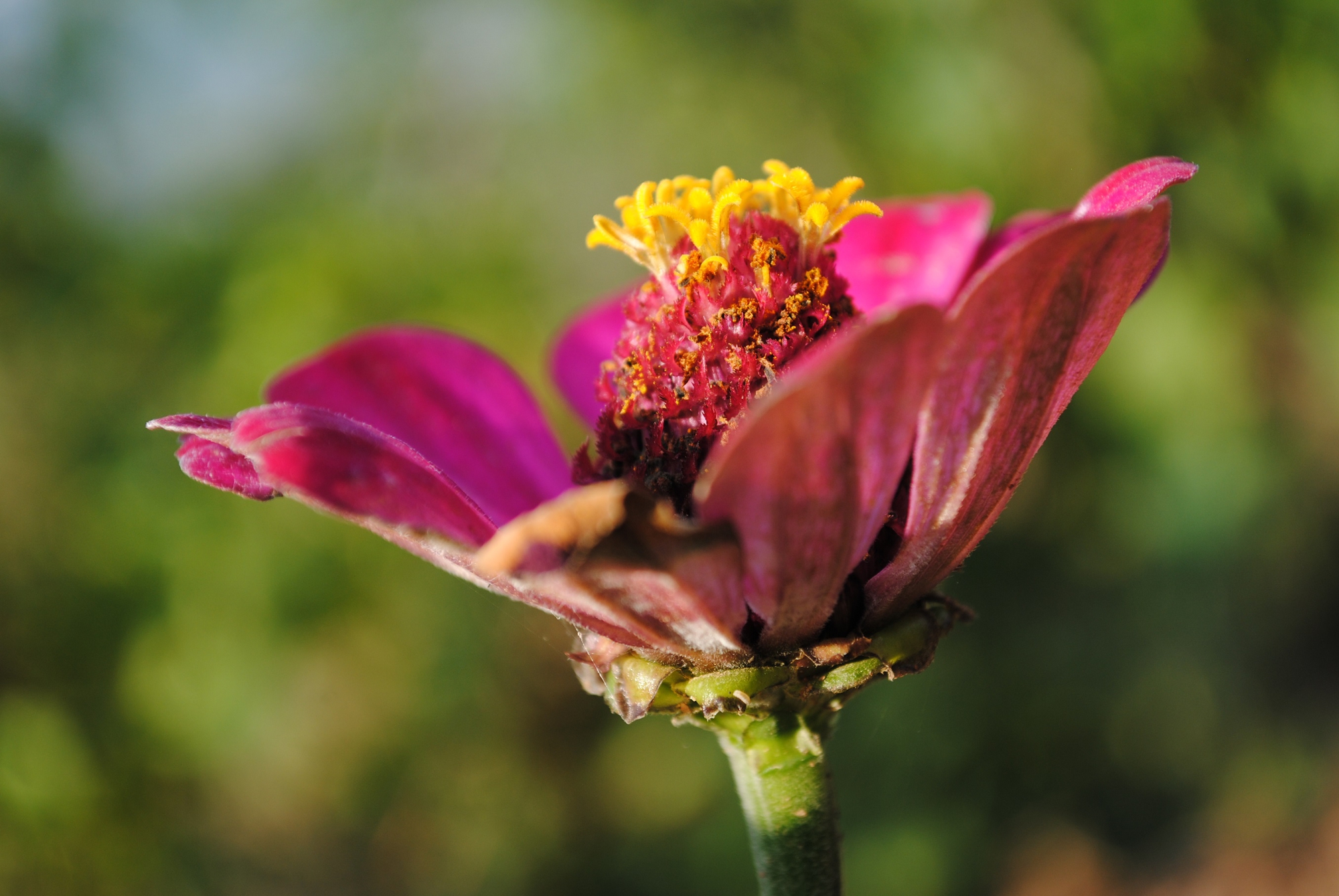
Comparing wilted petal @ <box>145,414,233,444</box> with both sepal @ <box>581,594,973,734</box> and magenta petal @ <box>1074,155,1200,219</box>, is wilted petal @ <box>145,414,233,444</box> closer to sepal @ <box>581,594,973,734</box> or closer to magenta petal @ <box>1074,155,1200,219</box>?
sepal @ <box>581,594,973,734</box>

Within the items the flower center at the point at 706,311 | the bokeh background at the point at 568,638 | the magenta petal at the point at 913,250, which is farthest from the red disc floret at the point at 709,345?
the bokeh background at the point at 568,638

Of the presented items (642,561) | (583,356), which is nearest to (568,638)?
(583,356)

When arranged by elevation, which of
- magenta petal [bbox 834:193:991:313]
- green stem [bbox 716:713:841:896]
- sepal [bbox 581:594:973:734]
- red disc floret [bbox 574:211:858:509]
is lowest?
green stem [bbox 716:713:841:896]

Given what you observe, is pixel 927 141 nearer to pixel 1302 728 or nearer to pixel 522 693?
pixel 522 693

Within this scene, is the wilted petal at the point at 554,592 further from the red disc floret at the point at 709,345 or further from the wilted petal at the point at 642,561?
the red disc floret at the point at 709,345

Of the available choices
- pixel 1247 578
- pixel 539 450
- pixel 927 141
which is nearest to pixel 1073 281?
pixel 539 450

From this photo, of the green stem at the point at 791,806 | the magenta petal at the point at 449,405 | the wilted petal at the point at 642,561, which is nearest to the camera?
the wilted petal at the point at 642,561

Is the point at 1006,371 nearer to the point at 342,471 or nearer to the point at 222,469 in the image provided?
the point at 342,471

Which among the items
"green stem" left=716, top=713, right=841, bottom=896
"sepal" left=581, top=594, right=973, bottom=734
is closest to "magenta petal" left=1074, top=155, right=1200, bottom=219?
"sepal" left=581, top=594, right=973, bottom=734
